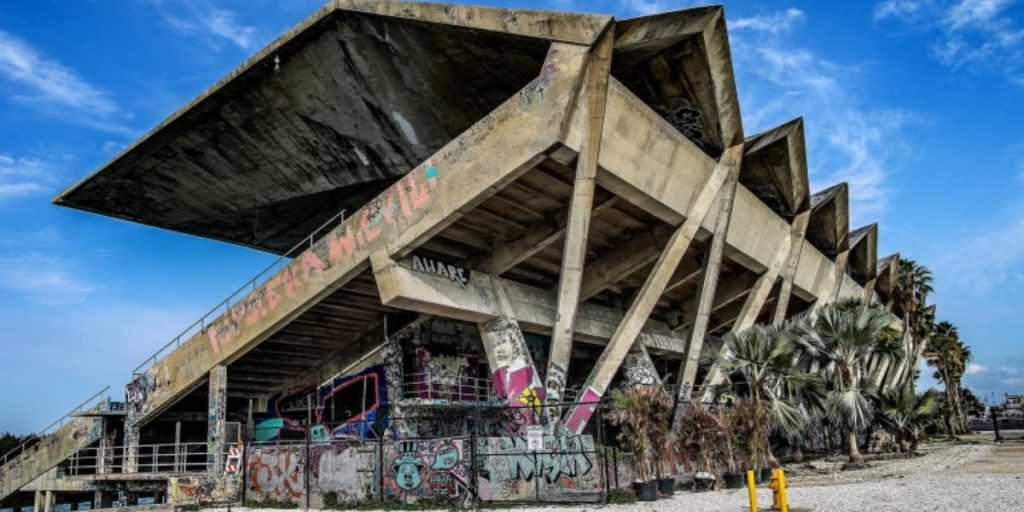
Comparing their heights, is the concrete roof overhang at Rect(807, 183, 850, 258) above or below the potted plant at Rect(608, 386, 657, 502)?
above

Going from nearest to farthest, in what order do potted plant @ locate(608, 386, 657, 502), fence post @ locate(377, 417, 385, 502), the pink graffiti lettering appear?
fence post @ locate(377, 417, 385, 502), potted plant @ locate(608, 386, 657, 502), the pink graffiti lettering

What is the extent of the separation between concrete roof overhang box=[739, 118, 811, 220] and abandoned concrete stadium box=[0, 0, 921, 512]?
0.52 ft

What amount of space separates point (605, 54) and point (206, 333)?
57.2 ft

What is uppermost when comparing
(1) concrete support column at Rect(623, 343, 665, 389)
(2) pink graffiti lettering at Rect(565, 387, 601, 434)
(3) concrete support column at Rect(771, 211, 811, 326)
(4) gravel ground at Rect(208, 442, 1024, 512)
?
(3) concrete support column at Rect(771, 211, 811, 326)

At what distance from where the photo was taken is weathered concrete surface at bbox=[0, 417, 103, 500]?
29828 mm

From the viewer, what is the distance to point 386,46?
83.0 feet

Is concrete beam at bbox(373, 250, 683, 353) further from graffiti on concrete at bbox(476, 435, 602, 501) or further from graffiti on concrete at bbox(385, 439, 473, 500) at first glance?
graffiti on concrete at bbox(476, 435, 602, 501)

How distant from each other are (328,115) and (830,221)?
30426 mm

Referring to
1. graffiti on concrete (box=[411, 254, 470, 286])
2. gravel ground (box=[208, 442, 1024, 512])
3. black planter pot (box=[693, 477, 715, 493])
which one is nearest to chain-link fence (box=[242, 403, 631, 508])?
gravel ground (box=[208, 442, 1024, 512])

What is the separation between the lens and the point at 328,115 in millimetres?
28922

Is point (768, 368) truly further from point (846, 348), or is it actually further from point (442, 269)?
point (442, 269)

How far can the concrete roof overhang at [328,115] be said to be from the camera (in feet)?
77.3

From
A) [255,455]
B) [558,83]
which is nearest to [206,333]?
[255,455]

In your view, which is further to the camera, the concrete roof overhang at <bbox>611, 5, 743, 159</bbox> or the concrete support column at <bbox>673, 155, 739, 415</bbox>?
the concrete support column at <bbox>673, 155, 739, 415</bbox>
